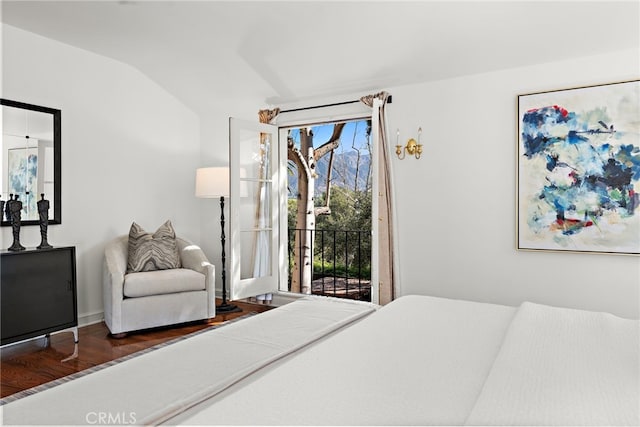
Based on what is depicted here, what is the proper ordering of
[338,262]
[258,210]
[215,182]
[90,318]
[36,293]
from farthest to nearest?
1. [338,262]
2. [258,210]
3. [215,182]
4. [90,318]
5. [36,293]

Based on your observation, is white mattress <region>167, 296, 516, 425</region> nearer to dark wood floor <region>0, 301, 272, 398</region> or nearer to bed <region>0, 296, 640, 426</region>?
bed <region>0, 296, 640, 426</region>

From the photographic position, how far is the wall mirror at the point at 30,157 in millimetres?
3414

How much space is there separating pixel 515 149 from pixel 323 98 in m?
1.96

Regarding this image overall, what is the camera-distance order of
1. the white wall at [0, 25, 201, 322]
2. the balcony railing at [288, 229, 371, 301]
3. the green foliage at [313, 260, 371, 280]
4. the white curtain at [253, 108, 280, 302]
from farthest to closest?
the green foliage at [313, 260, 371, 280]
the balcony railing at [288, 229, 371, 301]
the white curtain at [253, 108, 280, 302]
the white wall at [0, 25, 201, 322]

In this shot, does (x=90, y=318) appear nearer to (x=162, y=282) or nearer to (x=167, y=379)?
Result: (x=162, y=282)

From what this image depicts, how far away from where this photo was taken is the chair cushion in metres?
3.63

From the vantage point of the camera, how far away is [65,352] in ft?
10.5

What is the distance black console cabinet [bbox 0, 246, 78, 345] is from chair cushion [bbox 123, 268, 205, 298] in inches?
17.0

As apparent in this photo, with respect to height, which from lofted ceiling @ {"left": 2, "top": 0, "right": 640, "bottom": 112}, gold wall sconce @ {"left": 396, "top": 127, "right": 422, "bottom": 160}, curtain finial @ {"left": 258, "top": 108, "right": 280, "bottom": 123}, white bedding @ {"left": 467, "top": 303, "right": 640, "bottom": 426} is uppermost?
lofted ceiling @ {"left": 2, "top": 0, "right": 640, "bottom": 112}

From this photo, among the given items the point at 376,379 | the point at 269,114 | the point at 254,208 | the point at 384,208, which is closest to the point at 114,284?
the point at 254,208

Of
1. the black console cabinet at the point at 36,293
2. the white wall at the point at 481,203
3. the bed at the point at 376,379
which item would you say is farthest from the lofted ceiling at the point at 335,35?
the bed at the point at 376,379

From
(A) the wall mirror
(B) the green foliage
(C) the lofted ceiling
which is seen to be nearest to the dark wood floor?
(A) the wall mirror

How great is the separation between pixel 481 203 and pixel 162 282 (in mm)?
2846

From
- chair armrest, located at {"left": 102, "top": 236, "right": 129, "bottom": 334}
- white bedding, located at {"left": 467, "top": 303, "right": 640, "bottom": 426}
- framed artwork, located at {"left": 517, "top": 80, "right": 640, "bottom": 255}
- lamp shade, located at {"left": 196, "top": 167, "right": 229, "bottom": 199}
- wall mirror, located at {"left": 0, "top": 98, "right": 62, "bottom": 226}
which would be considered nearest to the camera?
white bedding, located at {"left": 467, "top": 303, "right": 640, "bottom": 426}
